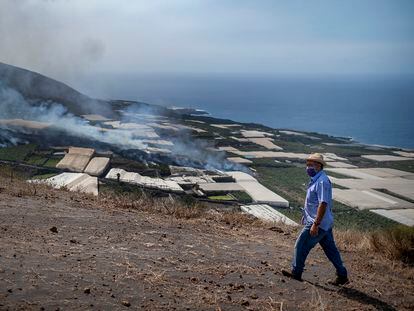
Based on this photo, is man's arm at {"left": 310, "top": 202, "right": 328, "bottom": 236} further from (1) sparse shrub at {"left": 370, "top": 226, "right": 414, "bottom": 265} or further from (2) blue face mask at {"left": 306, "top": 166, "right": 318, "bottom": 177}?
(1) sparse shrub at {"left": 370, "top": 226, "right": 414, "bottom": 265}

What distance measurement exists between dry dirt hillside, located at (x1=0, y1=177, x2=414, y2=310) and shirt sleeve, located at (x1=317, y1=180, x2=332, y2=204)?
1.25 m

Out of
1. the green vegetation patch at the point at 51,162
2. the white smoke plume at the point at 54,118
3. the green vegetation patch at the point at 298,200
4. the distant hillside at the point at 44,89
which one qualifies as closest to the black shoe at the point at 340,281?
the green vegetation patch at the point at 298,200

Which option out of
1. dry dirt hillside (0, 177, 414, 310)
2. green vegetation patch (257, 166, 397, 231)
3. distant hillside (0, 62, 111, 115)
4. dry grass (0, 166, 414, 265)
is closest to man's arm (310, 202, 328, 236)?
dry dirt hillside (0, 177, 414, 310)

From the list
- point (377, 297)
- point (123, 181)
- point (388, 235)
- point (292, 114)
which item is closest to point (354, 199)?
point (123, 181)

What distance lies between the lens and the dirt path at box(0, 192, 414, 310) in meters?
5.00

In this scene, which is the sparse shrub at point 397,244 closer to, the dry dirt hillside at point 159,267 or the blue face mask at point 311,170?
the dry dirt hillside at point 159,267

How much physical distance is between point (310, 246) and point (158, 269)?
2.11 m

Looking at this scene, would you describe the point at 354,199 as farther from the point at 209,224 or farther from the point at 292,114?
the point at 292,114

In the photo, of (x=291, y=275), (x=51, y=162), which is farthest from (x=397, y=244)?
(x=51, y=162)

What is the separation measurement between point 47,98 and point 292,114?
97.5 metres

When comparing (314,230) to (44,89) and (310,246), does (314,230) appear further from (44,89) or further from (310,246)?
(44,89)

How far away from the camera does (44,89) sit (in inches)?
2109

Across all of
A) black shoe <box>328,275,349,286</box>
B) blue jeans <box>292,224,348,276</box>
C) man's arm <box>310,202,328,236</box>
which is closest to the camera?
man's arm <box>310,202,328,236</box>

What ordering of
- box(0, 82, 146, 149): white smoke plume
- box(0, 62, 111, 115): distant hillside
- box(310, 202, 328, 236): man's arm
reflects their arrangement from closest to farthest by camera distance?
box(310, 202, 328, 236): man's arm < box(0, 82, 146, 149): white smoke plume < box(0, 62, 111, 115): distant hillside
